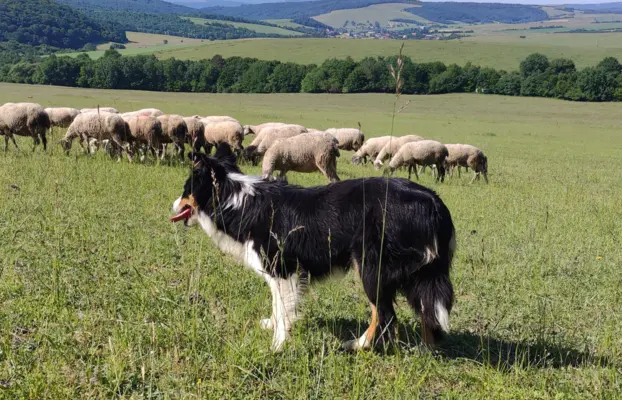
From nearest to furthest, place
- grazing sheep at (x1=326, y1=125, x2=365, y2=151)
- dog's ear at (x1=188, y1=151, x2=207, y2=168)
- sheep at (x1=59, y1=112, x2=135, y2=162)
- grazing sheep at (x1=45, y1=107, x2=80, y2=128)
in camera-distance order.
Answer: dog's ear at (x1=188, y1=151, x2=207, y2=168) → sheep at (x1=59, y1=112, x2=135, y2=162) → grazing sheep at (x1=45, y1=107, x2=80, y2=128) → grazing sheep at (x1=326, y1=125, x2=365, y2=151)

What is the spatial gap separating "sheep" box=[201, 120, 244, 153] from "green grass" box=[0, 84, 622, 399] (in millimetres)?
7903

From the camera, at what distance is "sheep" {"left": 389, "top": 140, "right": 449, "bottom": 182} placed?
756 inches

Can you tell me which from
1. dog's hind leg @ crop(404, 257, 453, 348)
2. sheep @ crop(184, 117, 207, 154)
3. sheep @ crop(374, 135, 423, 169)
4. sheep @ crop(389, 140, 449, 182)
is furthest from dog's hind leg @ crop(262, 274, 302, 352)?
sheep @ crop(374, 135, 423, 169)

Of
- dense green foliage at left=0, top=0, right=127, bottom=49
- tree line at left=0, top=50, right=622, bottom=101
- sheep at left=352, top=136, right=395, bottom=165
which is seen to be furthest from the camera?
dense green foliage at left=0, top=0, right=127, bottom=49

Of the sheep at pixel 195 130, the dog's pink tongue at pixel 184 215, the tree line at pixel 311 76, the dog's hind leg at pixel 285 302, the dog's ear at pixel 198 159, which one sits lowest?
the tree line at pixel 311 76

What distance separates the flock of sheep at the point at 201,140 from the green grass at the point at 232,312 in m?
4.32

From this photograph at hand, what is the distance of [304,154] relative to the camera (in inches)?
595

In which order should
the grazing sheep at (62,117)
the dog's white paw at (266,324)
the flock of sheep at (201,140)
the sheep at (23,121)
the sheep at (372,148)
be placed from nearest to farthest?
the dog's white paw at (266,324)
the flock of sheep at (201,140)
the sheep at (23,121)
the grazing sheep at (62,117)
the sheep at (372,148)

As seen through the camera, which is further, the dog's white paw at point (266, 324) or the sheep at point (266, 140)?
the sheep at point (266, 140)

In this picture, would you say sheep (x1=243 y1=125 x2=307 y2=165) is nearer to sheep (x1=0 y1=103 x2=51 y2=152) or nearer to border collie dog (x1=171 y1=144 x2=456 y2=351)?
sheep (x1=0 y1=103 x2=51 y2=152)

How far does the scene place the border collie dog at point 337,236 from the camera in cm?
424

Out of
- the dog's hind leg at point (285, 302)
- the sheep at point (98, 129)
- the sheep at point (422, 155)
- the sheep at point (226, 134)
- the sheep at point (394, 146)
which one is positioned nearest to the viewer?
the dog's hind leg at point (285, 302)

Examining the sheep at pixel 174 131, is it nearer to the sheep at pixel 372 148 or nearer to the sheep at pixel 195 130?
the sheep at pixel 195 130

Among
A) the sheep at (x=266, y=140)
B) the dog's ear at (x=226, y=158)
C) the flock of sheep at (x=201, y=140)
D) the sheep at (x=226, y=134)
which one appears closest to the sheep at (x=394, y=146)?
the flock of sheep at (x=201, y=140)
